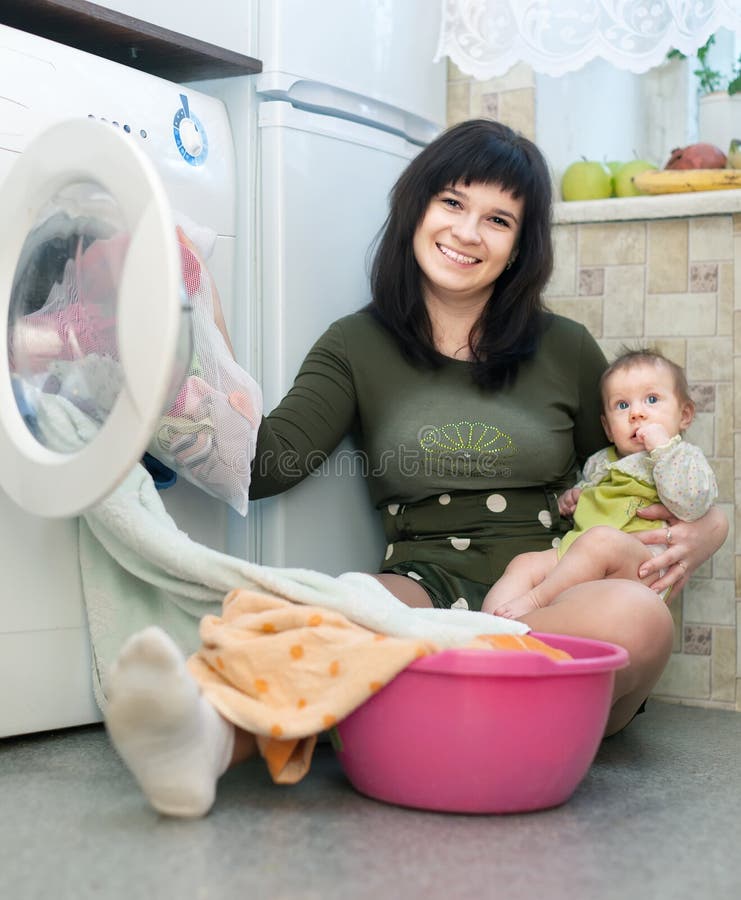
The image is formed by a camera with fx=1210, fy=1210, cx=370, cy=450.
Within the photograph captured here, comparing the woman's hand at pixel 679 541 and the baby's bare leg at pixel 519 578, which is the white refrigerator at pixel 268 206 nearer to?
the baby's bare leg at pixel 519 578

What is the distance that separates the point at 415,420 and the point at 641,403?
340mm

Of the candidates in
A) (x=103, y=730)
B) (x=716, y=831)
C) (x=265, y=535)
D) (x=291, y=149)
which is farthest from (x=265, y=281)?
(x=716, y=831)

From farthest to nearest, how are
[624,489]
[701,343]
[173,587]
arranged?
[701,343] < [624,489] < [173,587]

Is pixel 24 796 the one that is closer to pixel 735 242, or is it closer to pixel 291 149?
pixel 291 149

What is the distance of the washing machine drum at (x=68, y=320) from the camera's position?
51.9 inches

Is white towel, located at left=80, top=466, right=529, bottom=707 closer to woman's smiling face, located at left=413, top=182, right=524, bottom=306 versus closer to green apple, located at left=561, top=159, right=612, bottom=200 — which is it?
woman's smiling face, located at left=413, top=182, right=524, bottom=306

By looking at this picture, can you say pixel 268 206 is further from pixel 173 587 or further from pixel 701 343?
pixel 701 343

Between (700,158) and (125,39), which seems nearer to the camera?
(125,39)

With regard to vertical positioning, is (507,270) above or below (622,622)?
above

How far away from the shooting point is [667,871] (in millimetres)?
1120

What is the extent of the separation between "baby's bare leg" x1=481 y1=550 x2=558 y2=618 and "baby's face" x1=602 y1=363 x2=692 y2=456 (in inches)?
8.8

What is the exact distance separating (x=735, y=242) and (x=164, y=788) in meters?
1.34

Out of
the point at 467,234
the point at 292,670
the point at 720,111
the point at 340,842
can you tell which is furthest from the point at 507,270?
the point at 340,842

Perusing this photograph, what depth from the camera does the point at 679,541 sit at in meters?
1.74
